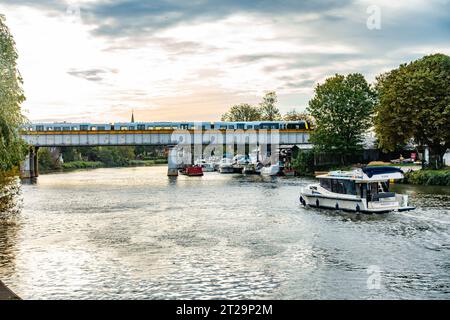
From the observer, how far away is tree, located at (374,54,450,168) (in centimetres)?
8006

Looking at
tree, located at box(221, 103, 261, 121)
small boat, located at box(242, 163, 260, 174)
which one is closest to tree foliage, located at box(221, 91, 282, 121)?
tree, located at box(221, 103, 261, 121)

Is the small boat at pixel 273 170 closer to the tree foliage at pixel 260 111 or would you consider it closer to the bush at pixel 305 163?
the bush at pixel 305 163

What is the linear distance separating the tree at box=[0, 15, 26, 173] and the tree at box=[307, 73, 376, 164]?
69.0m

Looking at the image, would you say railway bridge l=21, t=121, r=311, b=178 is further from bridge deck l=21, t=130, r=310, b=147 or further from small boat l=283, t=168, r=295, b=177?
small boat l=283, t=168, r=295, b=177

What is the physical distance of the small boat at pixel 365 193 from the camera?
1957 inches

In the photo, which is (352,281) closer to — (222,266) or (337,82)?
(222,266)

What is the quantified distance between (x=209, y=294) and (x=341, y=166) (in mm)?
86952

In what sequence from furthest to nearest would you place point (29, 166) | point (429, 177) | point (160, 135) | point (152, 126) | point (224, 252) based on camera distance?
1. point (152, 126)
2. point (29, 166)
3. point (160, 135)
4. point (429, 177)
5. point (224, 252)

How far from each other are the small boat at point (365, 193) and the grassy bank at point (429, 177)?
97.3ft

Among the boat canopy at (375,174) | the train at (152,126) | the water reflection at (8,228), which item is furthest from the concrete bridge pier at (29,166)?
the boat canopy at (375,174)

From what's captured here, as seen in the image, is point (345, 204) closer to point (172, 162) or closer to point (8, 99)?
point (8, 99)

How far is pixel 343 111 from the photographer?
10462 centimetres

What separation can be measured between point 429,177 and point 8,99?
57898 mm

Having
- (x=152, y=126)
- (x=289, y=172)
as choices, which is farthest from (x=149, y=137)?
(x=289, y=172)
